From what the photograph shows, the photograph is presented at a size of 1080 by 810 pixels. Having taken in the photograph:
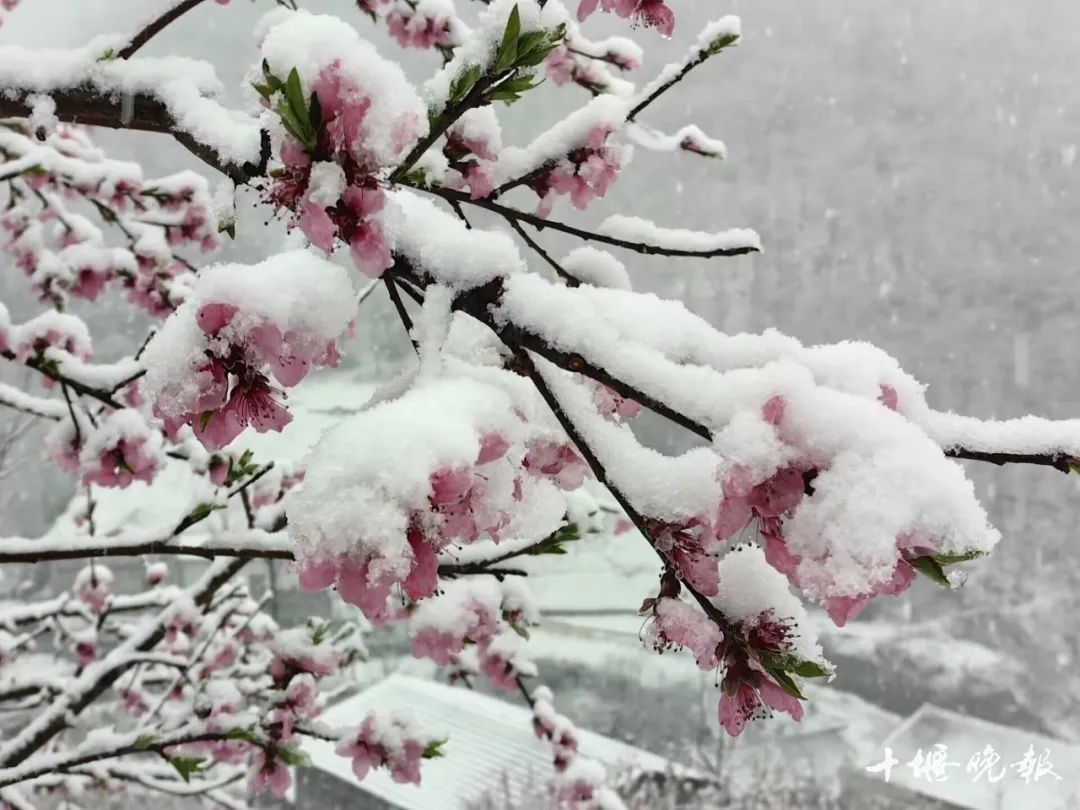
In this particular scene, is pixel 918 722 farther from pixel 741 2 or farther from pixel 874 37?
pixel 741 2

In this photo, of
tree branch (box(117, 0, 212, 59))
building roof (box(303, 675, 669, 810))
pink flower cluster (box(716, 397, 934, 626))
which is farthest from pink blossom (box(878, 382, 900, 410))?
building roof (box(303, 675, 669, 810))

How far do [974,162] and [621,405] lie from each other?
30.7 ft

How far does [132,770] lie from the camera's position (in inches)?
68.0

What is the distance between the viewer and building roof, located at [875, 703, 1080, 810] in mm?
5445

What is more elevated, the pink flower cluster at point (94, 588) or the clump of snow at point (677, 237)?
the clump of snow at point (677, 237)

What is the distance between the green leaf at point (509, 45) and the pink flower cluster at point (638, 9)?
40 centimetres

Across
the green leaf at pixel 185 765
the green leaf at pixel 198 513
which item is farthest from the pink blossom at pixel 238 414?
the green leaf at pixel 185 765

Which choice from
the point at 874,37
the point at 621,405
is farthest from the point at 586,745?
the point at 874,37

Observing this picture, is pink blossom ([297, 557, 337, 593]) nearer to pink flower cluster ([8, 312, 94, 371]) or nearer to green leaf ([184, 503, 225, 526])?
green leaf ([184, 503, 225, 526])

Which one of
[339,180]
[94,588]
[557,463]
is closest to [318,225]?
[339,180]

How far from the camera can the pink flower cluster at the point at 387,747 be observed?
5.11 ft

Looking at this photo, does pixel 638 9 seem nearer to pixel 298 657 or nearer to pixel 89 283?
pixel 298 657

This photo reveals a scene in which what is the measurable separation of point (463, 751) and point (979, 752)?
167 inches

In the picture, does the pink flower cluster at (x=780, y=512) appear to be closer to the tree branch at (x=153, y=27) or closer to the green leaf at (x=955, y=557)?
the green leaf at (x=955, y=557)
